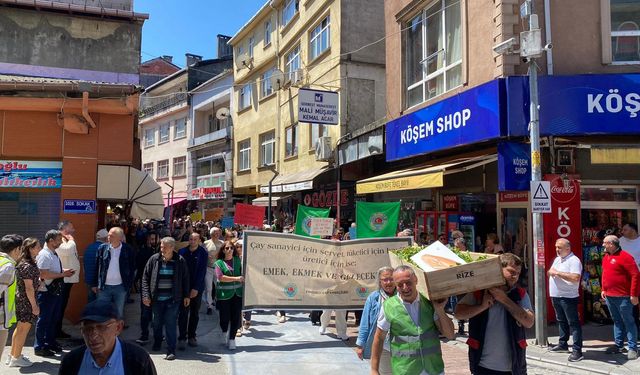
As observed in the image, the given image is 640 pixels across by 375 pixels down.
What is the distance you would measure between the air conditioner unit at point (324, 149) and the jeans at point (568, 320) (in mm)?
11804

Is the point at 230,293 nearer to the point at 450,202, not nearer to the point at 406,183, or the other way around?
the point at 406,183

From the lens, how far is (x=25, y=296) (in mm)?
6582

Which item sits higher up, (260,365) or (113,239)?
(113,239)

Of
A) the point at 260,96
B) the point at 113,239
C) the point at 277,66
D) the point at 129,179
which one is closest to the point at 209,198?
the point at 260,96

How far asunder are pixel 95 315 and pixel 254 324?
750 centimetres

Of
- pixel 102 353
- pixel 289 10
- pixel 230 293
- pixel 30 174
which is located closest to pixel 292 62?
pixel 289 10

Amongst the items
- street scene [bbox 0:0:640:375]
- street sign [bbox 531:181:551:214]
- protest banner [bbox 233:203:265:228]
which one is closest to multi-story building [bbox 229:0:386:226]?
street scene [bbox 0:0:640:375]

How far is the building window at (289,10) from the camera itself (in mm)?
23875

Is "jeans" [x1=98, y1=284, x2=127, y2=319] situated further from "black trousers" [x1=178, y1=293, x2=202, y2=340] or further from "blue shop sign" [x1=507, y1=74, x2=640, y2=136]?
"blue shop sign" [x1=507, y1=74, x2=640, y2=136]

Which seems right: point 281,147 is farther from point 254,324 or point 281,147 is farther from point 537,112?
point 537,112

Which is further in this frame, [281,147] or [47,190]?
[281,147]

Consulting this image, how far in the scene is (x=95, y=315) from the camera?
108 inches

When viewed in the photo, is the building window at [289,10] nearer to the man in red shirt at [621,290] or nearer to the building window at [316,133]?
the building window at [316,133]

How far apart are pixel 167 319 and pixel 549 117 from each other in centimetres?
752
